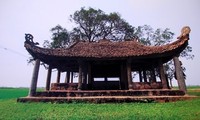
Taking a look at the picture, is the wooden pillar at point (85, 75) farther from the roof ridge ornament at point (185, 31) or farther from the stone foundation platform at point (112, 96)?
the roof ridge ornament at point (185, 31)

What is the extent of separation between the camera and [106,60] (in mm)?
15688

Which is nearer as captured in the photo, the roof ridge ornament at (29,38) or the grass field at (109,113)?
the grass field at (109,113)

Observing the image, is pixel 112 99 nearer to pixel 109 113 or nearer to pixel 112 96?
pixel 112 96

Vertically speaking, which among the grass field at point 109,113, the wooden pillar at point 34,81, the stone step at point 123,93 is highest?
the wooden pillar at point 34,81

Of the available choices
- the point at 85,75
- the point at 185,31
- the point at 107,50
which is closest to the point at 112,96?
the point at 85,75

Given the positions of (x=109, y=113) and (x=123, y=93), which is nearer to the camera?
(x=109, y=113)

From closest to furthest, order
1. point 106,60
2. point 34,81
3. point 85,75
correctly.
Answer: point 34,81 → point 106,60 → point 85,75

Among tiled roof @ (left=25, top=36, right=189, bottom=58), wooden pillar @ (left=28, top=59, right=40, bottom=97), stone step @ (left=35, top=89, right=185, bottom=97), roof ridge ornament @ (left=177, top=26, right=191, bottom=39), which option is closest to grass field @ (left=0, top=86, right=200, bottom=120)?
stone step @ (left=35, top=89, right=185, bottom=97)

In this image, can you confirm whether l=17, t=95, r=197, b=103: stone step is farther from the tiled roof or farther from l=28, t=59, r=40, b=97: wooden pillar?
the tiled roof

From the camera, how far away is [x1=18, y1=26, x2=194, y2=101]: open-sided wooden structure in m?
13.7

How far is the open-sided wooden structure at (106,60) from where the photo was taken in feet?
44.9

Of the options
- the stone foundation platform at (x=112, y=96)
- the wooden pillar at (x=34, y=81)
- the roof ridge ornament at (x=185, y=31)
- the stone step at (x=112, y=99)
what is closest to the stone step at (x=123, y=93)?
the stone foundation platform at (x=112, y=96)

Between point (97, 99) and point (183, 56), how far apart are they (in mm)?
24100

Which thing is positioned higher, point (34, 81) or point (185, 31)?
point (185, 31)
